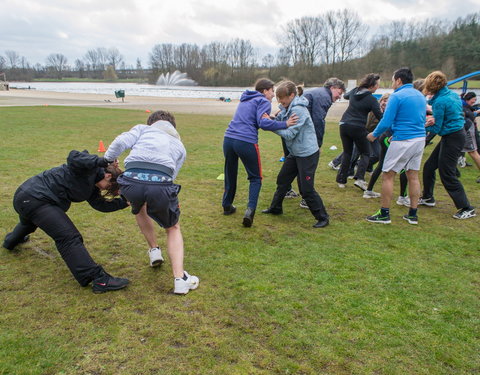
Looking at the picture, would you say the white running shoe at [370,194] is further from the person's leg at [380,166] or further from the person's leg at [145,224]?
the person's leg at [145,224]

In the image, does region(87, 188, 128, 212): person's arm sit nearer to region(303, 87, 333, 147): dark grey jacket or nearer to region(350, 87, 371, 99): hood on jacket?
region(303, 87, 333, 147): dark grey jacket

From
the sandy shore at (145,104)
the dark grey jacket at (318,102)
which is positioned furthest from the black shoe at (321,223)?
the sandy shore at (145,104)

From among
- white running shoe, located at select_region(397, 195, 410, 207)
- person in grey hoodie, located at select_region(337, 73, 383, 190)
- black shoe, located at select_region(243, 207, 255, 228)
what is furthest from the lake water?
black shoe, located at select_region(243, 207, 255, 228)

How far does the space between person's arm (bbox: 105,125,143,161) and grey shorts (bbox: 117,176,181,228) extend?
221mm

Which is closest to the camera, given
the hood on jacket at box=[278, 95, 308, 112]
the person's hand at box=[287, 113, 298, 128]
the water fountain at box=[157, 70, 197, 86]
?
the person's hand at box=[287, 113, 298, 128]

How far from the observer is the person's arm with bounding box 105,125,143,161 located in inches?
126

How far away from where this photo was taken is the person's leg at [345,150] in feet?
21.4

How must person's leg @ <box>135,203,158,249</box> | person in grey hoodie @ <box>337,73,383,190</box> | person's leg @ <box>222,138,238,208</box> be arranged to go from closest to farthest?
person's leg @ <box>135,203,158,249</box>, person's leg @ <box>222,138,238,208</box>, person in grey hoodie @ <box>337,73,383,190</box>

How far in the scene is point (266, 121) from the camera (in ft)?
15.3

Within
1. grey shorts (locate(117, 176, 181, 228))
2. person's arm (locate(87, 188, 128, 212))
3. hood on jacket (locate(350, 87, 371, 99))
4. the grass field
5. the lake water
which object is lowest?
the grass field

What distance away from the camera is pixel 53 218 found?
127 inches

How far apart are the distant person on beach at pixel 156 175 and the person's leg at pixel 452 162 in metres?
4.20

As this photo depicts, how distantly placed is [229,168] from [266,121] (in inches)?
36.1

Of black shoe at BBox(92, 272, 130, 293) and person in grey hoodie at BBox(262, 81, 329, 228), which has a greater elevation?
person in grey hoodie at BBox(262, 81, 329, 228)
